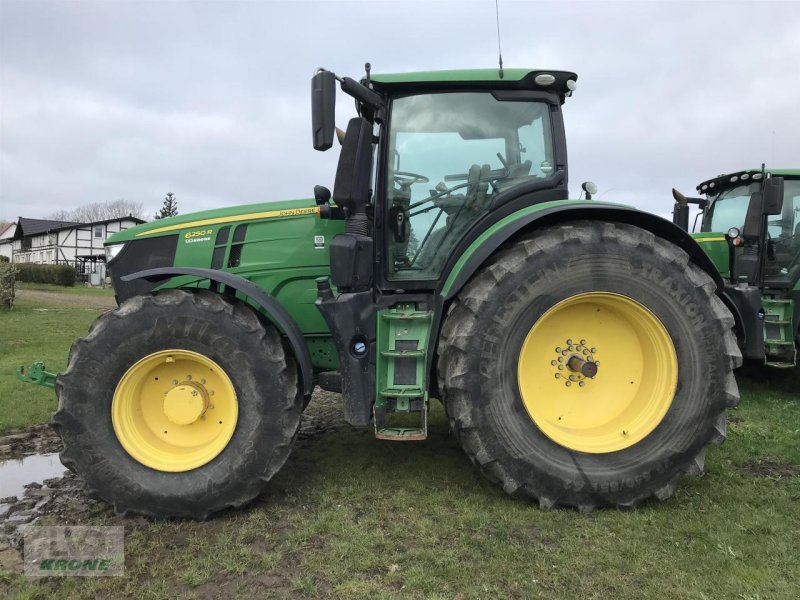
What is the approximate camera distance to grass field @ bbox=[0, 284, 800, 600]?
7.83 ft

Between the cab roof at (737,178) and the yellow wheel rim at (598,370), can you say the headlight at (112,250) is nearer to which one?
the yellow wheel rim at (598,370)

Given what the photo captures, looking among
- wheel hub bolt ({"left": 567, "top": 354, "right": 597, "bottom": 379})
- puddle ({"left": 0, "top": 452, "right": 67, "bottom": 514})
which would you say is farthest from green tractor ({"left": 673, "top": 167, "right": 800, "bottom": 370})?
puddle ({"left": 0, "top": 452, "right": 67, "bottom": 514})

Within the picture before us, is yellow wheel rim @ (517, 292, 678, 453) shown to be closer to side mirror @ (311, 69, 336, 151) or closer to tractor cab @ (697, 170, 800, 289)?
side mirror @ (311, 69, 336, 151)

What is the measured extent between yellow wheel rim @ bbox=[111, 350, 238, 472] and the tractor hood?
1147 millimetres

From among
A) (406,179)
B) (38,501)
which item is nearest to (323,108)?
(406,179)

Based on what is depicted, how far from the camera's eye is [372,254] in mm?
3414

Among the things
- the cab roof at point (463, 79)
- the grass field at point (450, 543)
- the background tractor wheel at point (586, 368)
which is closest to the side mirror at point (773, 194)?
the grass field at point (450, 543)

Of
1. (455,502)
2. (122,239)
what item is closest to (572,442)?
(455,502)

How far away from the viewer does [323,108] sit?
9.27 ft

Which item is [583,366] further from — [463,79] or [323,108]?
[323,108]

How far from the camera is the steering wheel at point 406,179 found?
11.4 ft

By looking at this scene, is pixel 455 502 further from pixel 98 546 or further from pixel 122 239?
pixel 122 239

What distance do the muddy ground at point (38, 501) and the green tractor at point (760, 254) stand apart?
4748mm

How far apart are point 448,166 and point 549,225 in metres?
0.75
